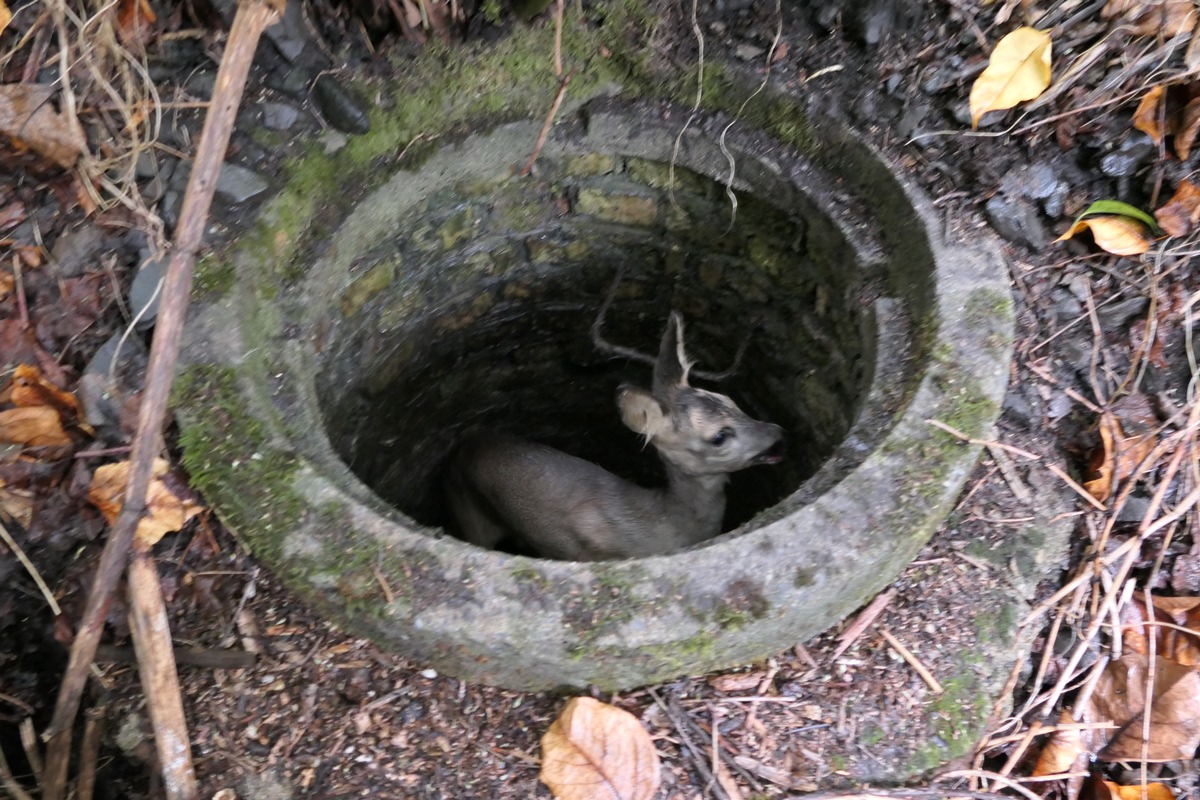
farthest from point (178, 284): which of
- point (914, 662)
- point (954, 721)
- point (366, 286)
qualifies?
point (954, 721)

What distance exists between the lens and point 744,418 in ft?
11.3

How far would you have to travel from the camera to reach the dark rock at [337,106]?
104 inches

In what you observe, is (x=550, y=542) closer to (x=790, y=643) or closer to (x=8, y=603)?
(x=790, y=643)

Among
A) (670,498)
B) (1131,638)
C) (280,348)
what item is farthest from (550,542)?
(1131,638)

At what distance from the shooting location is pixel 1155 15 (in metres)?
2.44

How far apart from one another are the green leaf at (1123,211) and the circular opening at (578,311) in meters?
0.71

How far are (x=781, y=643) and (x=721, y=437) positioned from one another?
140 centimetres

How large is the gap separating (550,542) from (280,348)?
5.44 feet

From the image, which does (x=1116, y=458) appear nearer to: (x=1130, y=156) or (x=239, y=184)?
(x=1130, y=156)

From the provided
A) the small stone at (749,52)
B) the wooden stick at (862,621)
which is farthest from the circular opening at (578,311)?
the wooden stick at (862,621)

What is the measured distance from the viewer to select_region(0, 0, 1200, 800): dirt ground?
79.2 inches

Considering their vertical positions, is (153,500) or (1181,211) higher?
(1181,211)

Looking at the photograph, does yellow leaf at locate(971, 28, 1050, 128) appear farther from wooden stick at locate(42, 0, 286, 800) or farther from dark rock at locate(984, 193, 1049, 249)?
wooden stick at locate(42, 0, 286, 800)

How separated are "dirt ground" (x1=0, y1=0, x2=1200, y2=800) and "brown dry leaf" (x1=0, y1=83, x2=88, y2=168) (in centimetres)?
11
